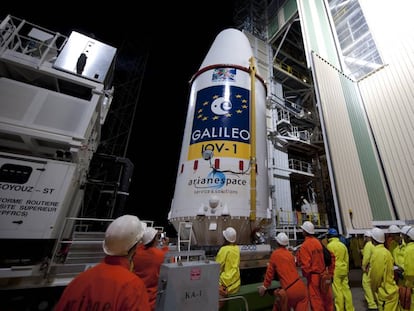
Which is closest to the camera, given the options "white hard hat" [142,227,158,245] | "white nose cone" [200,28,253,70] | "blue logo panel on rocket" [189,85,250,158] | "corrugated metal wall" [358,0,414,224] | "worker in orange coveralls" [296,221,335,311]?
"white hard hat" [142,227,158,245]

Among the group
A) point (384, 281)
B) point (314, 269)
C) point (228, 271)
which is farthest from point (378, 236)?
point (228, 271)

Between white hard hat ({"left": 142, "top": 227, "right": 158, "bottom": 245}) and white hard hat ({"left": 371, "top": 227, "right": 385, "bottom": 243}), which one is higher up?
white hard hat ({"left": 371, "top": 227, "right": 385, "bottom": 243})

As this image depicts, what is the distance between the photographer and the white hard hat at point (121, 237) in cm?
144

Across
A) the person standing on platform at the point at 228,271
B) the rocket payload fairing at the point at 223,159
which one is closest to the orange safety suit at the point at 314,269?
the person standing on platform at the point at 228,271

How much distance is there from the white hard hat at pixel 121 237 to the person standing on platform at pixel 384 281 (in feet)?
14.1

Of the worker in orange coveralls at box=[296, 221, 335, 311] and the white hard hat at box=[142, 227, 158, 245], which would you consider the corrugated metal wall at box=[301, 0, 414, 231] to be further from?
the white hard hat at box=[142, 227, 158, 245]

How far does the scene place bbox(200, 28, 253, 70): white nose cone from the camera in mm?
7551

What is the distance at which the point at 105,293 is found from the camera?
4.01 ft

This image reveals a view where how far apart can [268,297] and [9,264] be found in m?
5.06

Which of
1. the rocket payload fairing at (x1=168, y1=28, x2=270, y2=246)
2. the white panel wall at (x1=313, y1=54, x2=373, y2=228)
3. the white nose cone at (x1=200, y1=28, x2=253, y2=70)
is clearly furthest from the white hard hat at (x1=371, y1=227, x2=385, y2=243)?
the white nose cone at (x1=200, y1=28, x2=253, y2=70)

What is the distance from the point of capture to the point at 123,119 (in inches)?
661

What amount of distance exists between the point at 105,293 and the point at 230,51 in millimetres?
8509

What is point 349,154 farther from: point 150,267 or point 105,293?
point 105,293

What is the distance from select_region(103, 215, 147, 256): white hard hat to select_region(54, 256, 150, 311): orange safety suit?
4.7 inches
